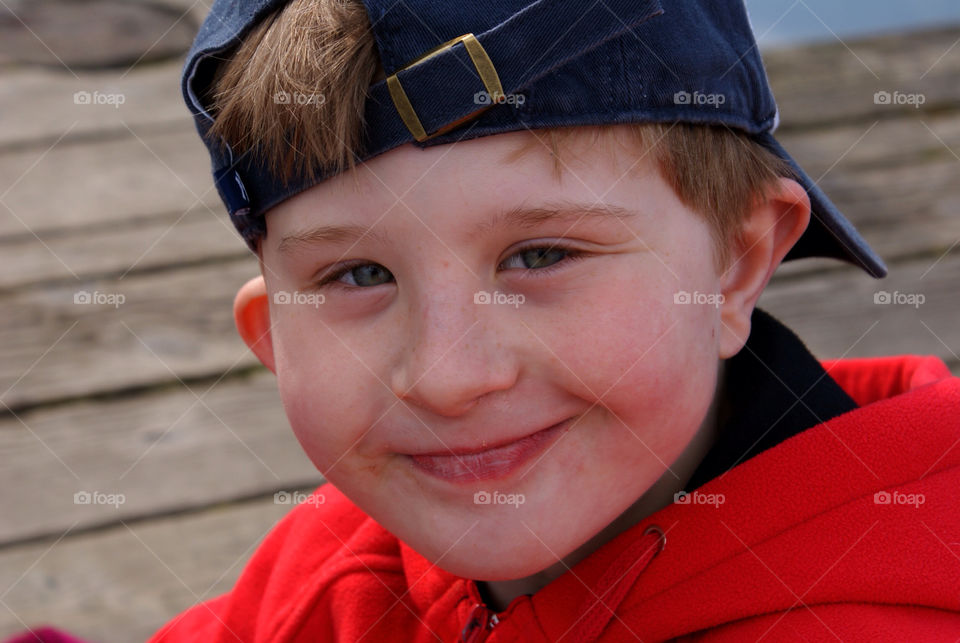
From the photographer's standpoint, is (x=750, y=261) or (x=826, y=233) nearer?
(x=750, y=261)

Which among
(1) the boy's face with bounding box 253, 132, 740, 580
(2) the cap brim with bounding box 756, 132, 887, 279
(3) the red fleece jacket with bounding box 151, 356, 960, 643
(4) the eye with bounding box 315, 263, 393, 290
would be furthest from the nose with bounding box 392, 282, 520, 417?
(2) the cap brim with bounding box 756, 132, 887, 279

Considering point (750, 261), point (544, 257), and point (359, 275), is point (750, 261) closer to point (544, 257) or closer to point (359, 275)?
point (544, 257)

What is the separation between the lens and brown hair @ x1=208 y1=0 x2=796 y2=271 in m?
0.94

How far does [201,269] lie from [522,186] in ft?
4.60

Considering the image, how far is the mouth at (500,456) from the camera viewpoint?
990 millimetres

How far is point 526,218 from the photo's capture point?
90cm

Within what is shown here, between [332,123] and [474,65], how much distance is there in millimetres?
154

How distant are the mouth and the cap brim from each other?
1.43 ft

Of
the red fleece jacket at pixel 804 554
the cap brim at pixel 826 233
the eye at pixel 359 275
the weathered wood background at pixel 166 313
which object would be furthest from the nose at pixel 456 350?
the weathered wood background at pixel 166 313

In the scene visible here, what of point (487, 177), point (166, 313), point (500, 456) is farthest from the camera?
point (166, 313)

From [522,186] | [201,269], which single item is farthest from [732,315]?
[201,269]

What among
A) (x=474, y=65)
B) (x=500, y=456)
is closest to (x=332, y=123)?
(x=474, y=65)

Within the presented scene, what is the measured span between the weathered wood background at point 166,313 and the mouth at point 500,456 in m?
0.89

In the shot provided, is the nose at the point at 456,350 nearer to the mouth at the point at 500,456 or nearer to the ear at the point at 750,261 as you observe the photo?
the mouth at the point at 500,456
